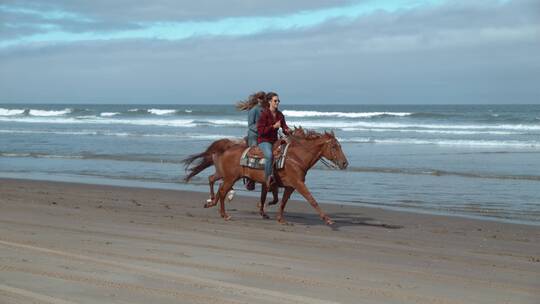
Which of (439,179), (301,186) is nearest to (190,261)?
(301,186)

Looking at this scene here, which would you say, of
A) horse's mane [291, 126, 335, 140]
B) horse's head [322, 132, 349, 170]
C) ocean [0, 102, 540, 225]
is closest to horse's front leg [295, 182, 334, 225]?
horse's head [322, 132, 349, 170]

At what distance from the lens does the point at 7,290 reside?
6.02m

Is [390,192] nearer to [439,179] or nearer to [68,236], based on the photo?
[439,179]

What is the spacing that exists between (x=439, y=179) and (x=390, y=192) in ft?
9.87

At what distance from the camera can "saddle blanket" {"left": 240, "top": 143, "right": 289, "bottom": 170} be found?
38.2 ft

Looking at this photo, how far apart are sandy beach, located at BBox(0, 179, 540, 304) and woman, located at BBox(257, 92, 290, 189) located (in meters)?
0.90

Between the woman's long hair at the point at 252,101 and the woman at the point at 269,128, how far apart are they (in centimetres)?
36

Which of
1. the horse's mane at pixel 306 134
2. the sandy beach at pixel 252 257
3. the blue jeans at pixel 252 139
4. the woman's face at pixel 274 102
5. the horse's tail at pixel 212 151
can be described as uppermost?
the woman's face at pixel 274 102

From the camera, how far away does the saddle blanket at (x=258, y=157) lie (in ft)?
38.2

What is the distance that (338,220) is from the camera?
12531 mm

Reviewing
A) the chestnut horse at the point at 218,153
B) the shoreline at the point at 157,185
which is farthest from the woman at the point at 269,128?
the shoreline at the point at 157,185

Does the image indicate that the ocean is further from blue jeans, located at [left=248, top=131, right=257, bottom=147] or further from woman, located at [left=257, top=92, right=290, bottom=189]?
woman, located at [left=257, top=92, right=290, bottom=189]

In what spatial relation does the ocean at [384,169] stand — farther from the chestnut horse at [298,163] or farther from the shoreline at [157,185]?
the chestnut horse at [298,163]

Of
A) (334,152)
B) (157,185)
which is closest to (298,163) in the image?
(334,152)
